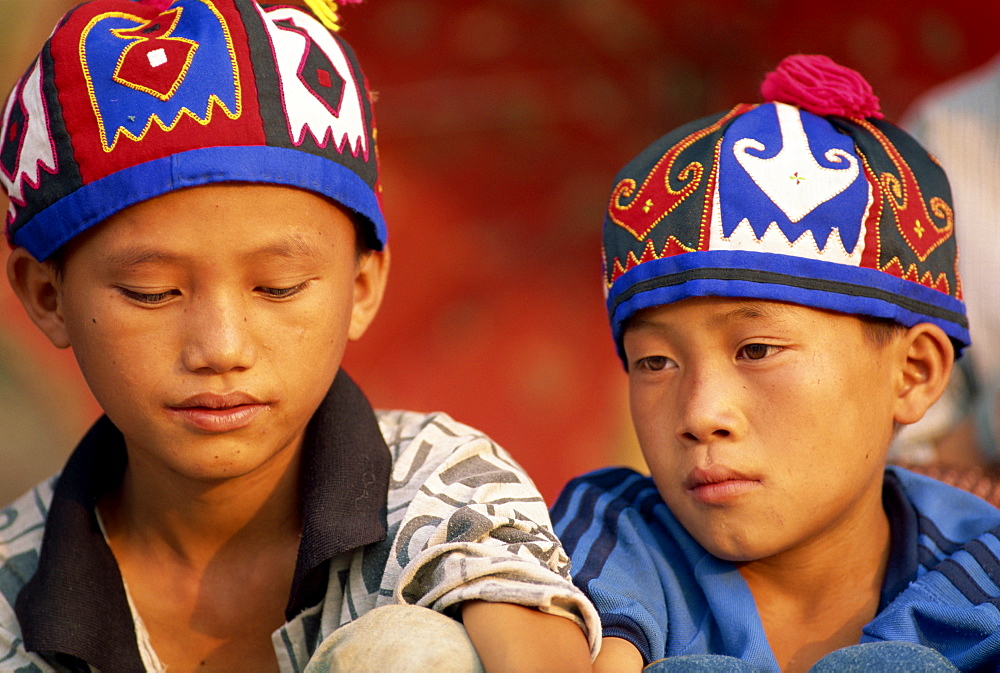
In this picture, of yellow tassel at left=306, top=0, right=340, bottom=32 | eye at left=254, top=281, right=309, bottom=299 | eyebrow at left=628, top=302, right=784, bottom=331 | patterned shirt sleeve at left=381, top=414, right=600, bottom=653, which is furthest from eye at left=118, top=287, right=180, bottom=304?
eyebrow at left=628, top=302, right=784, bottom=331

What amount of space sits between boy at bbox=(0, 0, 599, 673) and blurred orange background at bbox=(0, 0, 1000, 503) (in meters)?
2.22

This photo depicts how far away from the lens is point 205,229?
188 cm

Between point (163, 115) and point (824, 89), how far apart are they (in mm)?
1200

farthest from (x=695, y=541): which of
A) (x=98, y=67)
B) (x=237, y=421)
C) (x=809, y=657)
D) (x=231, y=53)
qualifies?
(x=98, y=67)

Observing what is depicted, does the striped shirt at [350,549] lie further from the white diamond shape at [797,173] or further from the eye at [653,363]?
the white diamond shape at [797,173]

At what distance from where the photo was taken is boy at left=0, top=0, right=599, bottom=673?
1.87m

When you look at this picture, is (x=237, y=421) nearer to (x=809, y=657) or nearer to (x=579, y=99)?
(x=809, y=657)

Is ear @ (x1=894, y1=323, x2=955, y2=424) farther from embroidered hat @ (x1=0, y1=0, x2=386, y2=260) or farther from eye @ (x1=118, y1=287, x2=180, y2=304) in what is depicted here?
eye @ (x1=118, y1=287, x2=180, y2=304)

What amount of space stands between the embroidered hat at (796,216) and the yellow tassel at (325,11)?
0.66 meters

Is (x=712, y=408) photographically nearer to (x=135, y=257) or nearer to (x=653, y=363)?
(x=653, y=363)

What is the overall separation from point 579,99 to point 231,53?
9.93 feet

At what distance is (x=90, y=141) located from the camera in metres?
1.91

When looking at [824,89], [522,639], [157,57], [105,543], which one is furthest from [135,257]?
[824,89]

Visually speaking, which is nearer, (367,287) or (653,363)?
(653,363)
